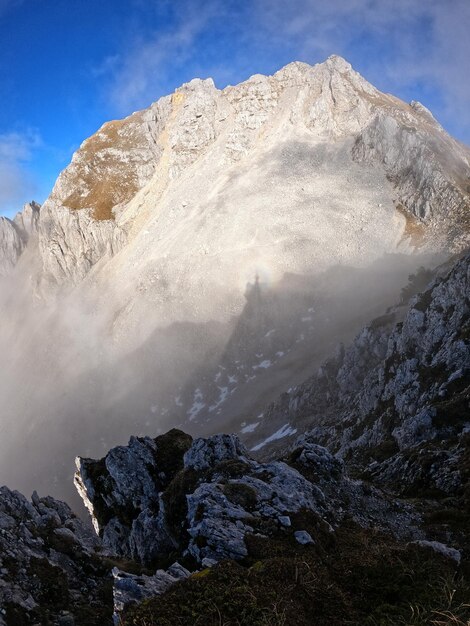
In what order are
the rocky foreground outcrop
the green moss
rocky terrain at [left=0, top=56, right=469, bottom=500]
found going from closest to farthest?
1. the green moss
2. the rocky foreground outcrop
3. rocky terrain at [left=0, top=56, right=469, bottom=500]

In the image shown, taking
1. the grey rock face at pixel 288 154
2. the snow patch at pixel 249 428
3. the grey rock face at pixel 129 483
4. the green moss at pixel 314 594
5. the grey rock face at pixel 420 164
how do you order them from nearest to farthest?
the green moss at pixel 314 594 < the grey rock face at pixel 129 483 < the snow patch at pixel 249 428 < the grey rock face at pixel 420 164 < the grey rock face at pixel 288 154

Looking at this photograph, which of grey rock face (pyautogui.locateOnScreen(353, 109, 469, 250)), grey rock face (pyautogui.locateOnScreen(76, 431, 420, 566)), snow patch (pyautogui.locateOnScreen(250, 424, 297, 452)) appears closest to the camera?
grey rock face (pyautogui.locateOnScreen(76, 431, 420, 566))

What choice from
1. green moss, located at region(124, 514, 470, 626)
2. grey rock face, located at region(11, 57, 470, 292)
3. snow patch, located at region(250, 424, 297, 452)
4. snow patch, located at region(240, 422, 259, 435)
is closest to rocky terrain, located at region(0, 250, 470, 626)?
green moss, located at region(124, 514, 470, 626)

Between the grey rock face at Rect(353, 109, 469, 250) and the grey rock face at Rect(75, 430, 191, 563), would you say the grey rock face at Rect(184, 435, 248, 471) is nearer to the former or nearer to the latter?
the grey rock face at Rect(75, 430, 191, 563)

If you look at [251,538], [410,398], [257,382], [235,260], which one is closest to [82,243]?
[235,260]

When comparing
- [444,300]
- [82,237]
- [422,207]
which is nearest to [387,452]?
[444,300]

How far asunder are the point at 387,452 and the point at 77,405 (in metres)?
124

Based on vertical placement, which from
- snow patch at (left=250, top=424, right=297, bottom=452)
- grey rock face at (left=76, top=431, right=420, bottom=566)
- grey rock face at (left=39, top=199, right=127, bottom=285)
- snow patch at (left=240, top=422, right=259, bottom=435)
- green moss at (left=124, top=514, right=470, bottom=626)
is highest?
grey rock face at (left=39, top=199, right=127, bottom=285)

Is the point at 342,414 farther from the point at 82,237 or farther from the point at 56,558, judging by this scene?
the point at 82,237

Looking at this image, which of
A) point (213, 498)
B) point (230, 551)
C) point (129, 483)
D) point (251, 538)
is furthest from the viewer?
point (129, 483)

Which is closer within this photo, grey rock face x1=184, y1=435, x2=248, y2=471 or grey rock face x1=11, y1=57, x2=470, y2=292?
grey rock face x1=184, y1=435, x2=248, y2=471

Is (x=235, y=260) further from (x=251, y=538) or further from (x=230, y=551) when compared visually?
(x=230, y=551)

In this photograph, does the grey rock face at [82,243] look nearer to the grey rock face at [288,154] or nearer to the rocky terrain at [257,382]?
the grey rock face at [288,154]

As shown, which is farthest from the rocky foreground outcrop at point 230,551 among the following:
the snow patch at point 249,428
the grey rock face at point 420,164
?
the grey rock face at point 420,164
